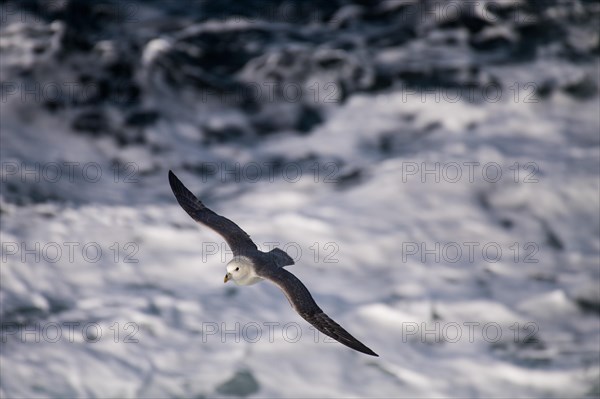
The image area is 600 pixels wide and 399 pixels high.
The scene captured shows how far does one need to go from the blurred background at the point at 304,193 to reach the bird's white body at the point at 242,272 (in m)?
4.19

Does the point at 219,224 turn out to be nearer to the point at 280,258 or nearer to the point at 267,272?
the point at 280,258

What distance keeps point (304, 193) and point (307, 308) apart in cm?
846

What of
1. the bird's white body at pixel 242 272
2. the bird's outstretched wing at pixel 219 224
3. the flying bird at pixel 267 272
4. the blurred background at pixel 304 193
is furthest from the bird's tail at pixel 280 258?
the blurred background at pixel 304 193

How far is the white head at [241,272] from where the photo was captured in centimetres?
1270

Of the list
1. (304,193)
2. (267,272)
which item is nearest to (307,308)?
(267,272)

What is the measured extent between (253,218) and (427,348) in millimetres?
5167

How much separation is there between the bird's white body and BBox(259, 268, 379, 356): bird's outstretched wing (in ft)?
0.45

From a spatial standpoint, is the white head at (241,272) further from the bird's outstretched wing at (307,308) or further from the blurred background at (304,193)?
the blurred background at (304,193)

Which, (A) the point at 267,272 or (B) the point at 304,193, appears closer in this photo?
(A) the point at 267,272

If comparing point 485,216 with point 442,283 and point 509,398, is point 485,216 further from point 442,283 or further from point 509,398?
point 509,398

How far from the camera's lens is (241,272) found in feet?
41.9

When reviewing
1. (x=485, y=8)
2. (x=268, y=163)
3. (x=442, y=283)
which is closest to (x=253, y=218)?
(x=268, y=163)

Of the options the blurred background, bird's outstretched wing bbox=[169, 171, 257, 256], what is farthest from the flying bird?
the blurred background

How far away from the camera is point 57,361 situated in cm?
1627
